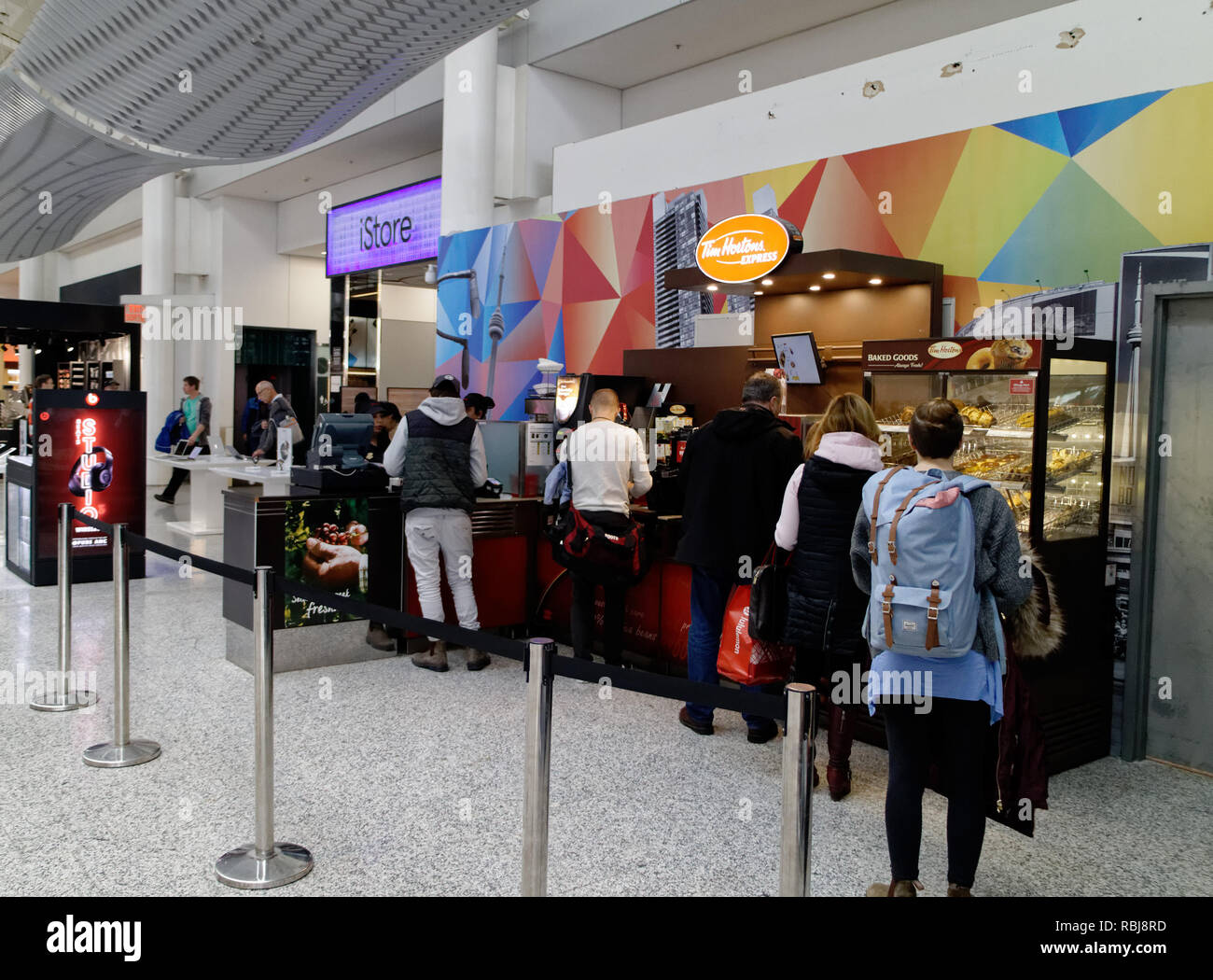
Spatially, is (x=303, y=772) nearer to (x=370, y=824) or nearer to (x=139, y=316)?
(x=370, y=824)

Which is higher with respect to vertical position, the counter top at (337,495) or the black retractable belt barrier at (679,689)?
the counter top at (337,495)

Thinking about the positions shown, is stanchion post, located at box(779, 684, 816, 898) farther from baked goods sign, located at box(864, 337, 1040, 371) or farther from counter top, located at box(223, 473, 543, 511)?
counter top, located at box(223, 473, 543, 511)

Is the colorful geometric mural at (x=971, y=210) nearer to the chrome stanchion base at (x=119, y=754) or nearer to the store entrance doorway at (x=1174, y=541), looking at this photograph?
the store entrance doorway at (x=1174, y=541)

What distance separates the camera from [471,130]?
974 centimetres

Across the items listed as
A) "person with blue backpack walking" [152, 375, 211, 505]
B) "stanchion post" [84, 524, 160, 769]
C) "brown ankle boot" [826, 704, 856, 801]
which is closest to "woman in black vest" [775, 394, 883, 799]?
"brown ankle boot" [826, 704, 856, 801]

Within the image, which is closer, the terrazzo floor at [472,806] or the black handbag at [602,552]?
the terrazzo floor at [472,806]

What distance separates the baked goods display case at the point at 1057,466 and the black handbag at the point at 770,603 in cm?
111

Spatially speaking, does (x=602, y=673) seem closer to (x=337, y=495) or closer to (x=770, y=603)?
(x=770, y=603)

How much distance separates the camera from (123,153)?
4.33 meters

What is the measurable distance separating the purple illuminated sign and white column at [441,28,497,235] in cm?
145

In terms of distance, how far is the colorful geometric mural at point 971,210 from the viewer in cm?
502

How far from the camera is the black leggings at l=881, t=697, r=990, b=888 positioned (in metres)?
2.96

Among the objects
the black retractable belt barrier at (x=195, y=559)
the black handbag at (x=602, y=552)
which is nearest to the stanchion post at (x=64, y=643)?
the black retractable belt barrier at (x=195, y=559)
